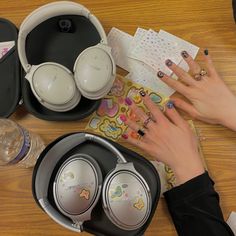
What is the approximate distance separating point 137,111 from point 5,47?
1.12ft

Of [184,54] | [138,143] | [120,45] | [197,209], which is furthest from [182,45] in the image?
[197,209]

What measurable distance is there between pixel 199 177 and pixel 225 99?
0.60 ft

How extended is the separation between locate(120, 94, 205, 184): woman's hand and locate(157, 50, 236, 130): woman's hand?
0.04m

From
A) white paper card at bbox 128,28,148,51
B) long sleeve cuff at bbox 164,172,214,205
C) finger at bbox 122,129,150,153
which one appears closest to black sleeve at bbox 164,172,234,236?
long sleeve cuff at bbox 164,172,214,205

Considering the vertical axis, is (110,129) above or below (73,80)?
below

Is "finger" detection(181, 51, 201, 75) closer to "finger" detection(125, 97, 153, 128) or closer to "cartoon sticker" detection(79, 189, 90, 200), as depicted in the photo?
"finger" detection(125, 97, 153, 128)

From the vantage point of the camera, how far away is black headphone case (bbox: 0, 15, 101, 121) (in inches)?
28.2

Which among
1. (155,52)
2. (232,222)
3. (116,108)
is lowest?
(232,222)

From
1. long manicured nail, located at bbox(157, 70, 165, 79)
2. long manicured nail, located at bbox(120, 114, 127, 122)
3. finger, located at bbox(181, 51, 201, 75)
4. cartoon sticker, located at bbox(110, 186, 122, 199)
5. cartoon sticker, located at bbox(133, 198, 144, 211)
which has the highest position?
finger, located at bbox(181, 51, 201, 75)

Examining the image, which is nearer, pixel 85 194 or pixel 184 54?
pixel 85 194

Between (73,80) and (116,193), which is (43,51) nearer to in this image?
(73,80)

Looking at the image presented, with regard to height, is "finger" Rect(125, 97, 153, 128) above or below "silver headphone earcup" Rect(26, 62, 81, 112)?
below

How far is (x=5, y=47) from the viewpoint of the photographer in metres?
0.76

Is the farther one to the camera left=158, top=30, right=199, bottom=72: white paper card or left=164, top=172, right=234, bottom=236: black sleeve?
left=158, top=30, right=199, bottom=72: white paper card
